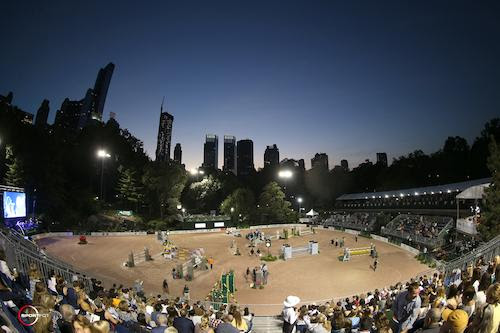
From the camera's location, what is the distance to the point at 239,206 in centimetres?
6600

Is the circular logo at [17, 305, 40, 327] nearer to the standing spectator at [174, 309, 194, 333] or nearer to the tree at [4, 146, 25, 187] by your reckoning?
the standing spectator at [174, 309, 194, 333]

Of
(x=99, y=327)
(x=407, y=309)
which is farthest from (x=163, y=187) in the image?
(x=99, y=327)

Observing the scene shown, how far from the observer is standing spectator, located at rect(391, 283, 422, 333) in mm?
6926

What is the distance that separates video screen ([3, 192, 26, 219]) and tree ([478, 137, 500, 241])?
35.4m

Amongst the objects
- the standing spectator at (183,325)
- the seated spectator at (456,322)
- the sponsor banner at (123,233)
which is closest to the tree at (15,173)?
the sponsor banner at (123,233)

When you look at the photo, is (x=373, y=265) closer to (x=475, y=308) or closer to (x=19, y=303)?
(x=475, y=308)

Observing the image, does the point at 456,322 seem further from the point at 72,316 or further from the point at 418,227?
the point at 418,227

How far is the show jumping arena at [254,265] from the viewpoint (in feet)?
73.4

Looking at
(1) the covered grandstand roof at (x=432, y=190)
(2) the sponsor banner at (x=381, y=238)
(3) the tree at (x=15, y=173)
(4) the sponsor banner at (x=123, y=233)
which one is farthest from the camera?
(3) the tree at (x=15, y=173)

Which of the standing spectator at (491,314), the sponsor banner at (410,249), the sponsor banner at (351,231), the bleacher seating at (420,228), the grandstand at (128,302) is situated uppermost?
the standing spectator at (491,314)

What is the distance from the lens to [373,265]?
96.9 feet

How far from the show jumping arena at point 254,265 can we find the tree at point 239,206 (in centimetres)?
2279

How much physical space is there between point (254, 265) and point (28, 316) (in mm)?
27014

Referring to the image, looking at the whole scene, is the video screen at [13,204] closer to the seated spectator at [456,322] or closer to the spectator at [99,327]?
the spectator at [99,327]
